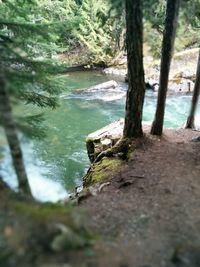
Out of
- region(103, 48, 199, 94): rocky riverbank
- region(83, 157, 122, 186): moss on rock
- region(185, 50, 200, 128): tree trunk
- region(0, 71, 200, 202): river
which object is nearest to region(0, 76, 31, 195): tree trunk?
region(83, 157, 122, 186): moss on rock

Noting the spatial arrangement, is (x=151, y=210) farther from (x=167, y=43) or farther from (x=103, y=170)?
(x=167, y=43)

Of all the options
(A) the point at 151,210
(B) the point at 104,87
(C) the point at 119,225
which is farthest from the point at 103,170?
(B) the point at 104,87

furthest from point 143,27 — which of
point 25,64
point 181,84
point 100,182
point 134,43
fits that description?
point 181,84

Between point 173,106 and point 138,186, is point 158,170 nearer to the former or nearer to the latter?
point 138,186

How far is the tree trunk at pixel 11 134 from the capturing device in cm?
555

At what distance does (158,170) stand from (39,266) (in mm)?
6048

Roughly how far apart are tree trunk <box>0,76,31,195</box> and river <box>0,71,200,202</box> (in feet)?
16.8

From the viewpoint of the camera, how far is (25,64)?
11180 millimetres

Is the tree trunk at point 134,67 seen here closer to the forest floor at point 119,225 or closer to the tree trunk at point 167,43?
the tree trunk at point 167,43

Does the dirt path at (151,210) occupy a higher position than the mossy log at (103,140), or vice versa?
the dirt path at (151,210)

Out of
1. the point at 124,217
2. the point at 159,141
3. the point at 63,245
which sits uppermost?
the point at 63,245

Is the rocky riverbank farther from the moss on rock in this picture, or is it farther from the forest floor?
the forest floor

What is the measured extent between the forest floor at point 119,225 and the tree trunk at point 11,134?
0.36m

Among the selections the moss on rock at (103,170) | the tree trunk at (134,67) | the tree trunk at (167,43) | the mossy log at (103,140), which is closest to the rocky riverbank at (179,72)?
the mossy log at (103,140)
